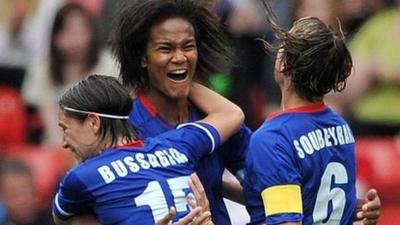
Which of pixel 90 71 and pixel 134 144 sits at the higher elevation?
pixel 134 144

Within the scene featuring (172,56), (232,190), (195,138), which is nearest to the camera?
(195,138)

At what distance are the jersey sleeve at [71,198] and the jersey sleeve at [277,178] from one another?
2.04ft

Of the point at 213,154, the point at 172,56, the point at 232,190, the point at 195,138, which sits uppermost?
the point at 172,56

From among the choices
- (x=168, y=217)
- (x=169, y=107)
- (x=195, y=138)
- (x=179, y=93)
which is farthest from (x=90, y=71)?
Answer: (x=168, y=217)

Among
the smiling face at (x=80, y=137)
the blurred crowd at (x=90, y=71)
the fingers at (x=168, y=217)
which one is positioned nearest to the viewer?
the fingers at (x=168, y=217)

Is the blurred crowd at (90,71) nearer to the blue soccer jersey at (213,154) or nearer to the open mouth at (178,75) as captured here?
the blue soccer jersey at (213,154)

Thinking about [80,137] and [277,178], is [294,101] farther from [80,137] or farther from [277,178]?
[80,137]

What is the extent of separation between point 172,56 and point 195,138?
335mm

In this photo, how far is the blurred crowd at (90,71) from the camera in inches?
387

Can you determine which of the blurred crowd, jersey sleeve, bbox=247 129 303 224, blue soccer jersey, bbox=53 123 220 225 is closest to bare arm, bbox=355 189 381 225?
jersey sleeve, bbox=247 129 303 224

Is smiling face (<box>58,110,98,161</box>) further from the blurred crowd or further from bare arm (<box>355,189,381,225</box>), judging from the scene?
the blurred crowd

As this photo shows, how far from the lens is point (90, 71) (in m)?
10.4

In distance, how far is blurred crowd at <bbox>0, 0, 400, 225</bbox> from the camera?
9.82m

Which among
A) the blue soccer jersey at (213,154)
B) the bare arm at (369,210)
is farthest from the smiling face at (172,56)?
the bare arm at (369,210)
